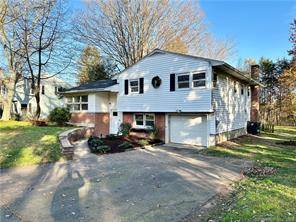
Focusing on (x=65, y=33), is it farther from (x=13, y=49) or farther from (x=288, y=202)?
(x=288, y=202)

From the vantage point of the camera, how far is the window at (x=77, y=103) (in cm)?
2000

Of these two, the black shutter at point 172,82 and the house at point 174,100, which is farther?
the black shutter at point 172,82

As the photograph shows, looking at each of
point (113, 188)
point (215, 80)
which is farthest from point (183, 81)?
point (113, 188)

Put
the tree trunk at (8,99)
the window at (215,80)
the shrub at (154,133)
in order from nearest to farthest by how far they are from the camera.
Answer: the window at (215,80) < the shrub at (154,133) < the tree trunk at (8,99)

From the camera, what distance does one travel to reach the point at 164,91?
609 inches

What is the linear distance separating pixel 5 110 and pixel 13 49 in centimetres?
544

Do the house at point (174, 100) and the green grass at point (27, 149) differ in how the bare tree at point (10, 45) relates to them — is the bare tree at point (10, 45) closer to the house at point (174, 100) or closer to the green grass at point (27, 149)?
the house at point (174, 100)

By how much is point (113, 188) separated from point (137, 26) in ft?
72.3

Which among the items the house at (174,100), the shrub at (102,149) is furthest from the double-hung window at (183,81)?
the shrub at (102,149)

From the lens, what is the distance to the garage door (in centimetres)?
1431

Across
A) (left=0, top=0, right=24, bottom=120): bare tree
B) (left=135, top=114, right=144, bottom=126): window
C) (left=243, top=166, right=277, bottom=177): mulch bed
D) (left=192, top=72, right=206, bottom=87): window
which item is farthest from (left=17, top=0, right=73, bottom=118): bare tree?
(left=243, top=166, right=277, bottom=177): mulch bed

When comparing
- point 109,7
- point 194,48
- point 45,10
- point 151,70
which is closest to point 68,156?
point 151,70

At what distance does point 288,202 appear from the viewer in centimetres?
518

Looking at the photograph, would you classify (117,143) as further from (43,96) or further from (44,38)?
(43,96)
